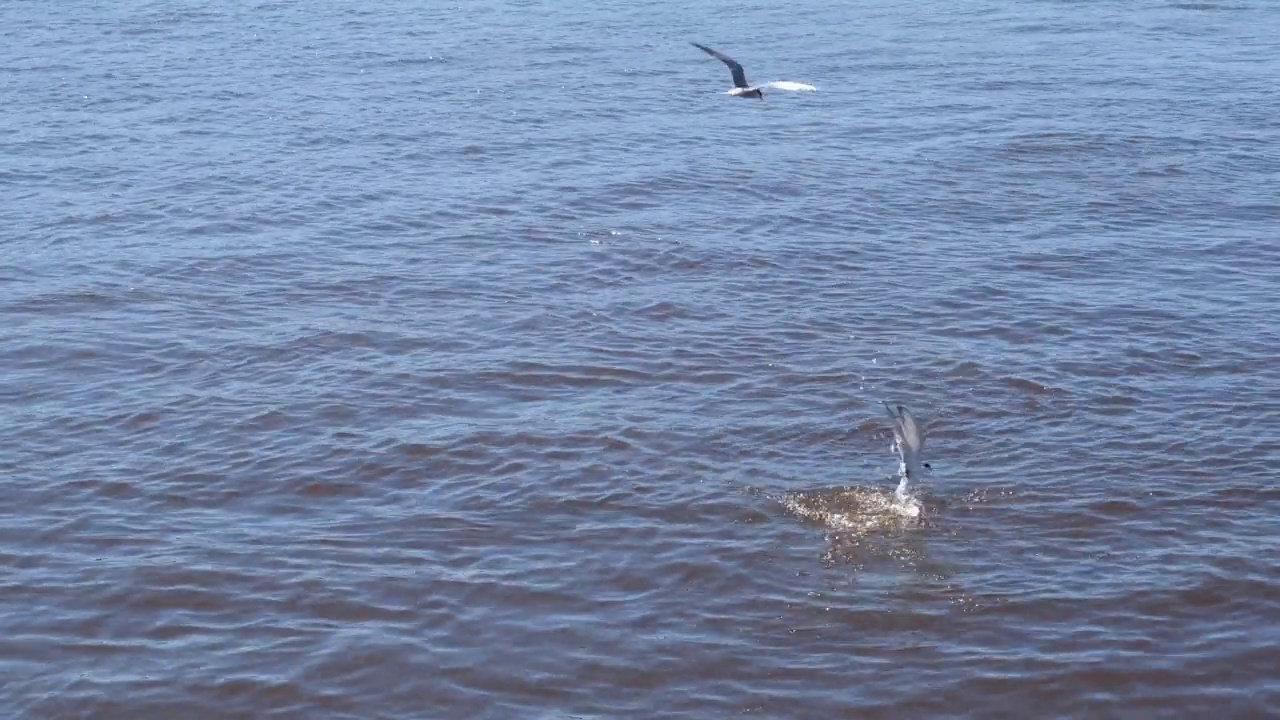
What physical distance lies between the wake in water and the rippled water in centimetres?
11

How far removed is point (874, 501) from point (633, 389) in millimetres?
3340

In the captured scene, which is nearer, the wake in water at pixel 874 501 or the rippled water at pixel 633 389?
the rippled water at pixel 633 389

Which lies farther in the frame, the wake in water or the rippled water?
the wake in water

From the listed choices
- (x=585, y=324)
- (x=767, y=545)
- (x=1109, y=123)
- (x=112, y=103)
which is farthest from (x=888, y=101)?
(x=767, y=545)

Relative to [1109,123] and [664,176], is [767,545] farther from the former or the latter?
[1109,123]

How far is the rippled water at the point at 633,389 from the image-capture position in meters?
10.9

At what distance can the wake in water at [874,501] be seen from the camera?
12.5 m

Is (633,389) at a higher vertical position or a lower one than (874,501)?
higher

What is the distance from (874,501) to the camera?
13023 mm

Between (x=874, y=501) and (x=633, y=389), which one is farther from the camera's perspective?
(x=633, y=389)

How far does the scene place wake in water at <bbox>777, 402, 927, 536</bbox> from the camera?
41.2 ft

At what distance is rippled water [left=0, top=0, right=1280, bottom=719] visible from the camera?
1094 cm

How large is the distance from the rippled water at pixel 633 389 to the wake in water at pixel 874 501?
0.35 ft

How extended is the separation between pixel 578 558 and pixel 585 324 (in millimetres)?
5439
